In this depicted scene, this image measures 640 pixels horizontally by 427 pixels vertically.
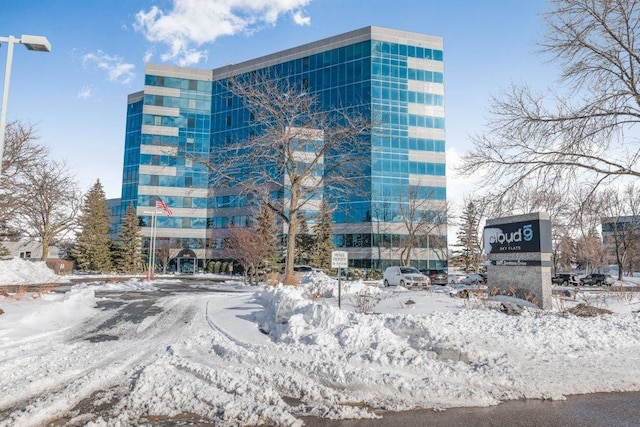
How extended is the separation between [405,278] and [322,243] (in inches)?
811

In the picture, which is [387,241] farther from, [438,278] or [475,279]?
[438,278]

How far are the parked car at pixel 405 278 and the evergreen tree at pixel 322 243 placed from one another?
1707cm

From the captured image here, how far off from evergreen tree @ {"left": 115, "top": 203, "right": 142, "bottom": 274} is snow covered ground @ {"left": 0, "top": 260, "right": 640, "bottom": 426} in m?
40.3

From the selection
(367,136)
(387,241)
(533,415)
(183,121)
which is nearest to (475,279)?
(387,241)

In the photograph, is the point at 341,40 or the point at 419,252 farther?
the point at 341,40

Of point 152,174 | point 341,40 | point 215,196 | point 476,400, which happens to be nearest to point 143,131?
point 152,174

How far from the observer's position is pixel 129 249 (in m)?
49.3

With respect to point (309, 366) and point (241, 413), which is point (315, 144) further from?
point (241, 413)

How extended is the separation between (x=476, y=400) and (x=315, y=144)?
1625cm

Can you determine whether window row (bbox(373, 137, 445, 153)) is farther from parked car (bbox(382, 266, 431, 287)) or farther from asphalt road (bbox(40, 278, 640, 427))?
asphalt road (bbox(40, 278, 640, 427))

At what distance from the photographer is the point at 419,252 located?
1960 inches

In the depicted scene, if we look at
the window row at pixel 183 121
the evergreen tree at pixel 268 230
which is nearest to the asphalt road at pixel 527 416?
the evergreen tree at pixel 268 230

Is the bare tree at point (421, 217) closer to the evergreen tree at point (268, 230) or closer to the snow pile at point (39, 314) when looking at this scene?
the evergreen tree at point (268, 230)

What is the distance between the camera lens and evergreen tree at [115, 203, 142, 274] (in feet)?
161
